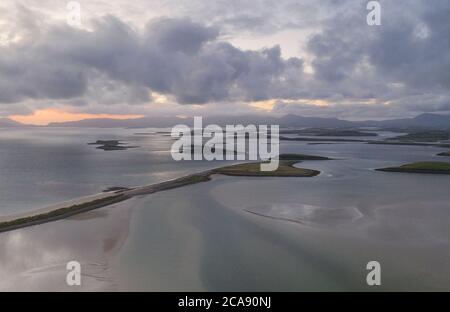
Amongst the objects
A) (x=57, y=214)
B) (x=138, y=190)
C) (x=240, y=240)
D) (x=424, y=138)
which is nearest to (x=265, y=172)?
(x=138, y=190)

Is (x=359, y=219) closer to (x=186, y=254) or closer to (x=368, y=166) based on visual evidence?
(x=186, y=254)

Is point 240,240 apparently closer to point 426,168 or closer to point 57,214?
point 57,214

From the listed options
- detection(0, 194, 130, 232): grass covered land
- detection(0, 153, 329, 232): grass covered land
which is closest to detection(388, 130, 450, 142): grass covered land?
detection(0, 153, 329, 232): grass covered land

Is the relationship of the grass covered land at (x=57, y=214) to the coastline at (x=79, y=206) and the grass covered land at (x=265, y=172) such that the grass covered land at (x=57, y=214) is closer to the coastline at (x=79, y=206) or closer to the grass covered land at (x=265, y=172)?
the coastline at (x=79, y=206)

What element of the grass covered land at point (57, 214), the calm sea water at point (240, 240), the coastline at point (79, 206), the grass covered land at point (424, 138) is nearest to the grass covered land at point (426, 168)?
the calm sea water at point (240, 240)

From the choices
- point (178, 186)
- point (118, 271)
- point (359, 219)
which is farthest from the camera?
point (178, 186)
